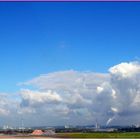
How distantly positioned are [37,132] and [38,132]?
0.41 metres

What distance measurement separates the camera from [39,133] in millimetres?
67062

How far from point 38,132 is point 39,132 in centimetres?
58

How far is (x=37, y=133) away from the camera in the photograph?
6612 centimetres

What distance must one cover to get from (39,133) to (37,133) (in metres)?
0.99

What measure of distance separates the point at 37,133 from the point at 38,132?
1.19 metres

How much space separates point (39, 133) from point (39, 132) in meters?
0.82

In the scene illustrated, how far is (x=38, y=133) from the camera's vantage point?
66.6 metres

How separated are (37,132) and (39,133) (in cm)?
41

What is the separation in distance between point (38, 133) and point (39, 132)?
131cm

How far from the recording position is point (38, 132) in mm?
67312

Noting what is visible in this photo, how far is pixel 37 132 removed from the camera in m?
66.9
